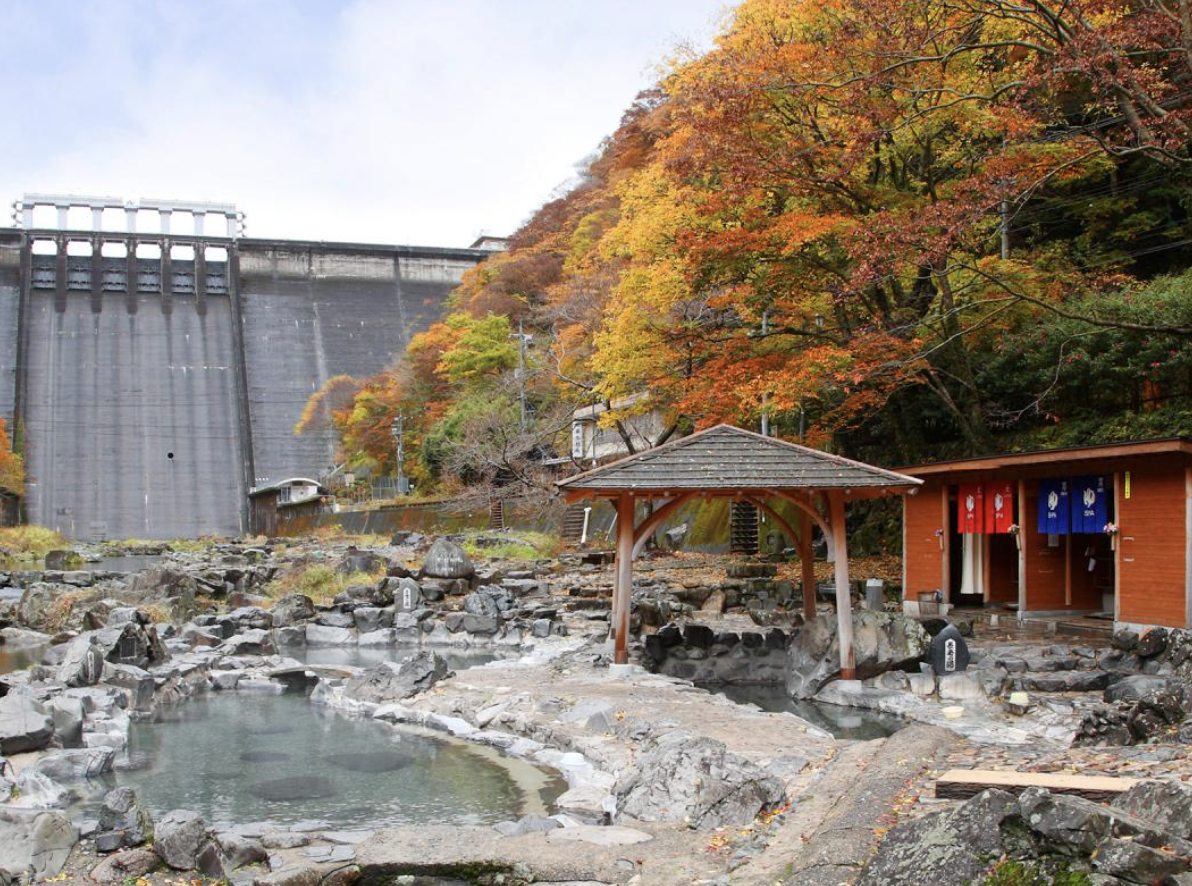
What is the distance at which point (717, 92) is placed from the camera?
17.3 m

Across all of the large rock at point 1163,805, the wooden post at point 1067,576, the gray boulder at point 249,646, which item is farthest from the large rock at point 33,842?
the wooden post at point 1067,576

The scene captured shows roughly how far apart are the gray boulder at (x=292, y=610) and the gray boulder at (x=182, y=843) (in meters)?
12.4

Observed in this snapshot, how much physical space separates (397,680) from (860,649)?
5188 millimetres

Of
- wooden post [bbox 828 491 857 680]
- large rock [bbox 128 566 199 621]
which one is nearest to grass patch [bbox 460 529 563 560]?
large rock [bbox 128 566 199 621]

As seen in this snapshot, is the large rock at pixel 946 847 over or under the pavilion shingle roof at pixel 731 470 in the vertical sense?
under

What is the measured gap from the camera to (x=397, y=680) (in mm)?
12234

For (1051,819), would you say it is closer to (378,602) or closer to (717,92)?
(717,92)

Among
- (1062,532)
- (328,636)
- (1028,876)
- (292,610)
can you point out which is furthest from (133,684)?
(1062,532)

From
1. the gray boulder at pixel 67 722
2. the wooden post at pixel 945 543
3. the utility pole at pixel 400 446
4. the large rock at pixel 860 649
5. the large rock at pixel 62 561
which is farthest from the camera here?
the utility pole at pixel 400 446

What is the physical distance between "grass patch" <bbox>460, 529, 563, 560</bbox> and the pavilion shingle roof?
17.7 metres

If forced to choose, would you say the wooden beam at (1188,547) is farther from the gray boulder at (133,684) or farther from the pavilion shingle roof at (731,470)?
the gray boulder at (133,684)

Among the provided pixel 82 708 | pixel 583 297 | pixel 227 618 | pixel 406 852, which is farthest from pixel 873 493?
pixel 583 297

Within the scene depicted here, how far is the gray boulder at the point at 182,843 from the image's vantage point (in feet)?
19.3

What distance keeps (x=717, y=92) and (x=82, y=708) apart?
12.9m
